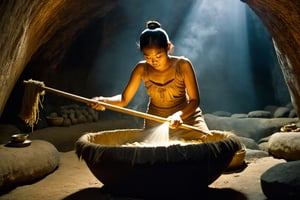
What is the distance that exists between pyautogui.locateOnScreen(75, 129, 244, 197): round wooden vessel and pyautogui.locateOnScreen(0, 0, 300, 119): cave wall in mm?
1398

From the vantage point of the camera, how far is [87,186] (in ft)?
13.3

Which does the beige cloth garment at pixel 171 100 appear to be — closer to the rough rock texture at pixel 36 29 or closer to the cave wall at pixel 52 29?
the cave wall at pixel 52 29

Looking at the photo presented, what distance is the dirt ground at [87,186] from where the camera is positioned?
3525 millimetres

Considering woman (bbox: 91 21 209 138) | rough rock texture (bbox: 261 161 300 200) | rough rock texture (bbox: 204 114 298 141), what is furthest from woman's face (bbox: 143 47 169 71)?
rough rock texture (bbox: 204 114 298 141)

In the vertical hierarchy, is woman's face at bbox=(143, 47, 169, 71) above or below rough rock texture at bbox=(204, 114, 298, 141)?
above

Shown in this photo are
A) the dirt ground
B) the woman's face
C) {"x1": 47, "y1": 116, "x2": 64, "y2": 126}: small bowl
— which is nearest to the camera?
the dirt ground

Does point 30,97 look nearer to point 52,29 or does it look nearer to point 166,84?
point 166,84

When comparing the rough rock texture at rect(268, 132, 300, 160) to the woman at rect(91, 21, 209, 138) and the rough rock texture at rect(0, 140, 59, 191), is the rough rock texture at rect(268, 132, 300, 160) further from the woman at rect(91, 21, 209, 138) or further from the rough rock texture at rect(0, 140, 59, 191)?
the rough rock texture at rect(0, 140, 59, 191)

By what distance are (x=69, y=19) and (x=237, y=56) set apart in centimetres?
1077

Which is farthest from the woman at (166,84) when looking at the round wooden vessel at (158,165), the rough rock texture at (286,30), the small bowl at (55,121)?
the small bowl at (55,121)

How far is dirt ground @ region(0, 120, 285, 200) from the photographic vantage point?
353 cm

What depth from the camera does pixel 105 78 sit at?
37.1 ft

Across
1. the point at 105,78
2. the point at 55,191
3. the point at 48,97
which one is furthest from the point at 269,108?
the point at 55,191

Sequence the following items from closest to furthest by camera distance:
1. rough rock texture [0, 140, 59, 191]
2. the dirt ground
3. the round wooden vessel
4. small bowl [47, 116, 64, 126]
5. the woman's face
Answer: the round wooden vessel < the dirt ground < rough rock texture [0, 140, 59, 191] < the woman's face < small bowl [47, 116, 64, 126]
